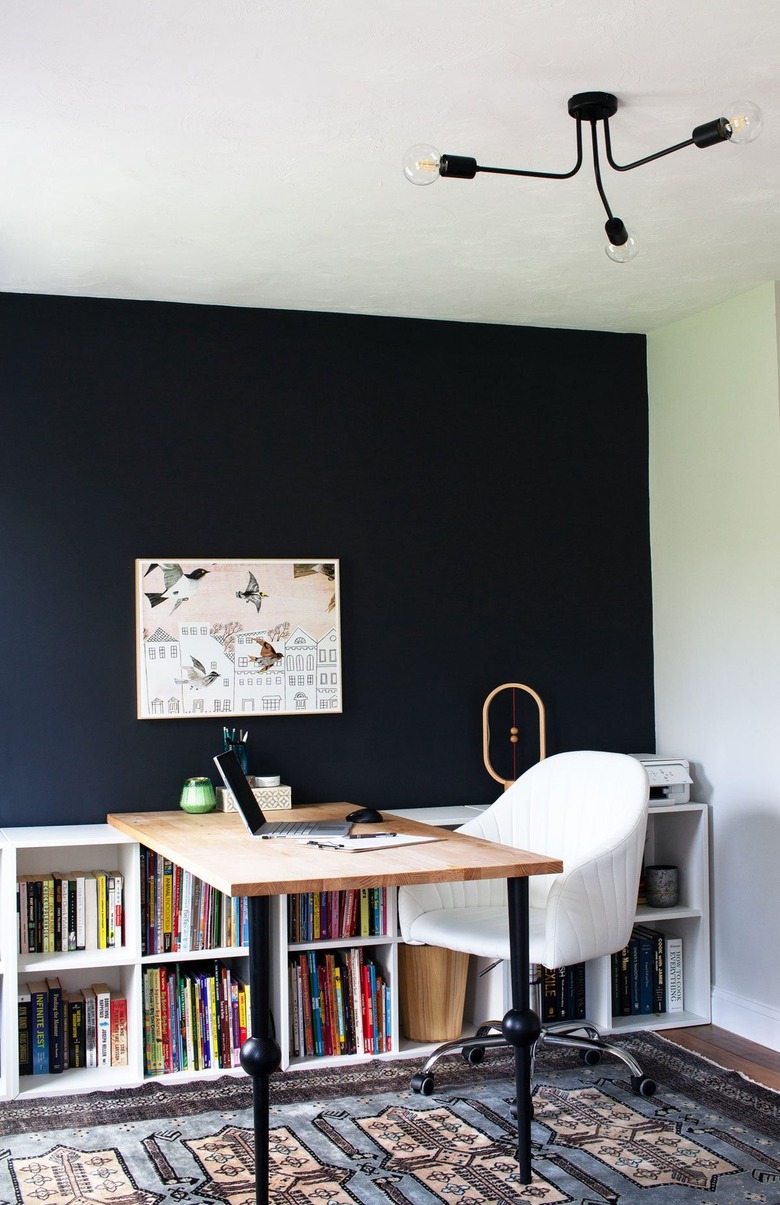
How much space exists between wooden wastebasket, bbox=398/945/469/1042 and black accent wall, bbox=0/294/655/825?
65 cm

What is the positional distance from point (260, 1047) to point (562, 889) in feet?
3.69

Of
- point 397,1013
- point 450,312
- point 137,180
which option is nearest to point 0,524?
point 137,180

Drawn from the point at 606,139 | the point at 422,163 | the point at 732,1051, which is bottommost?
the point at 732,1051

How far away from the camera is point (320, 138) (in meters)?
3.09

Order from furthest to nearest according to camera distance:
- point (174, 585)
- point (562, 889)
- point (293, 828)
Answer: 1. point (174, 585)
2. point (293, 828)
3. point (562, 889)

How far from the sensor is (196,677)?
14.8 feet

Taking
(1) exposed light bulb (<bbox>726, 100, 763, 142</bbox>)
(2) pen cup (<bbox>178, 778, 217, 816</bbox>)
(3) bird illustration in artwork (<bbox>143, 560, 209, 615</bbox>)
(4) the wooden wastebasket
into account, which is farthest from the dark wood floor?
(1) exposed light bulb (<bbox>726, 100, 763, 142</bbox>)

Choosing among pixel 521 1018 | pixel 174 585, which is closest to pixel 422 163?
pixel 521 1018

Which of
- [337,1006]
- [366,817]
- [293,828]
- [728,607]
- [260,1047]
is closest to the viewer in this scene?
[260,1047]

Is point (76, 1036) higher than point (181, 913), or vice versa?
point (181, 913)

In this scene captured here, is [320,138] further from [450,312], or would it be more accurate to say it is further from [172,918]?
[172,918]

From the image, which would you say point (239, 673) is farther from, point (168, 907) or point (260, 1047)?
point (260, 1047)

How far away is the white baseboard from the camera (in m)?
4.36

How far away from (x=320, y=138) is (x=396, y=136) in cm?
19
